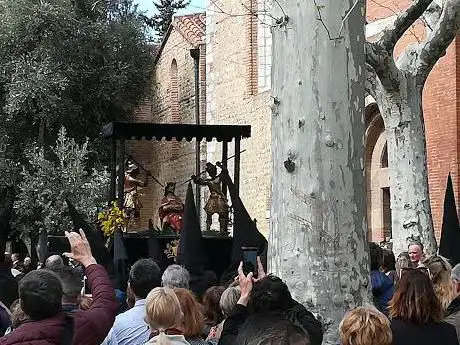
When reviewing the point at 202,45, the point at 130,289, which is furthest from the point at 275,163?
the point at 202,45

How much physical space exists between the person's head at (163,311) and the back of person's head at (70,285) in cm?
74

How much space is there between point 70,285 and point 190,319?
822mm

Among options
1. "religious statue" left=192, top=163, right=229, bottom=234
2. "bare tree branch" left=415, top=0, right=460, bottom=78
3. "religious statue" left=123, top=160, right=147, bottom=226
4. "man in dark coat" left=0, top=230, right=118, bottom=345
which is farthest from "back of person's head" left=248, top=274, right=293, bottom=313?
"religious statue" left=123, top=160, right=147, bottom=226

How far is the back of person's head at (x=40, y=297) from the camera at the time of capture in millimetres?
4602

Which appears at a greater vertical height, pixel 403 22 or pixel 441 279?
pixel 403 22

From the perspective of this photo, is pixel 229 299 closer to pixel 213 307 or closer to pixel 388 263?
pixel 213 307

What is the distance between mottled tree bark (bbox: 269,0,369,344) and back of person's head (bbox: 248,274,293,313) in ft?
3.83

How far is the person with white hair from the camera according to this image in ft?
19.8

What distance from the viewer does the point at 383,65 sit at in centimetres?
1195

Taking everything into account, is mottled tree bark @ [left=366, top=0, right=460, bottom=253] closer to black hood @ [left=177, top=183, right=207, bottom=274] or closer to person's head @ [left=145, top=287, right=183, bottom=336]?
black hood @ [left=177, top=183, right=207, bottom=274]

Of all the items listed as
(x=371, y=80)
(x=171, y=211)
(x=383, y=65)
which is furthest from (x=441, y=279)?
(x=171, y=211)

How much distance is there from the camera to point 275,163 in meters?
6.48

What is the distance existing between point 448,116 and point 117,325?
12.2 m

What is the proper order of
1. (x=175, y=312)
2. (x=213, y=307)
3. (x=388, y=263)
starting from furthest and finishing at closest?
(x=388, y=263), (x=213, y=307), (x=175, y=312)
